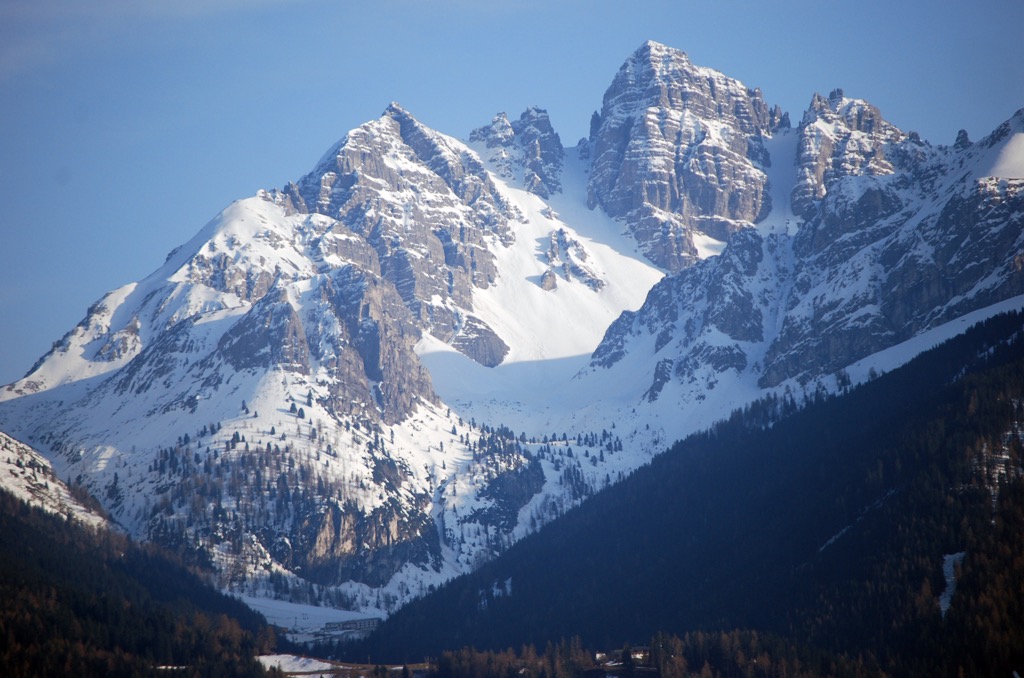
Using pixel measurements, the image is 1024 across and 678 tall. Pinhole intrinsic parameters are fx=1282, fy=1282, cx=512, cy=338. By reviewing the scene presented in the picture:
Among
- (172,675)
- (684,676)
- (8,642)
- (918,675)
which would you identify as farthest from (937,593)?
(8,642)

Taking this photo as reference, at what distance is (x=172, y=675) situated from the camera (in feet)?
650

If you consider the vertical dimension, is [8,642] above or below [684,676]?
above

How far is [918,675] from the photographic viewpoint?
17850 centimetres

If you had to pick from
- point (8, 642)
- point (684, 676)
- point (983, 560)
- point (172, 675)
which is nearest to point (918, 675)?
point (983, 560)

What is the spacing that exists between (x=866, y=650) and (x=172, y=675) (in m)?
106

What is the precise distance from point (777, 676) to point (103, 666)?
102 metres

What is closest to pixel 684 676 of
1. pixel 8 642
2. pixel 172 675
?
pixel 172 675

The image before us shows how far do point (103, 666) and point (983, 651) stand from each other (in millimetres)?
129255

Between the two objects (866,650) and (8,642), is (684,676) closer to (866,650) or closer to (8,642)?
(866,650)

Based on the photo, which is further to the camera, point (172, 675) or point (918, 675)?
point (172, 675)

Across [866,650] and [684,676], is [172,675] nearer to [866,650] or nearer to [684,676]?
[684,676]

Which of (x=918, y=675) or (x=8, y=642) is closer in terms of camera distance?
(x=918, y=675)

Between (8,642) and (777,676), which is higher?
(8,642)

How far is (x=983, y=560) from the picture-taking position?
7589 inches
